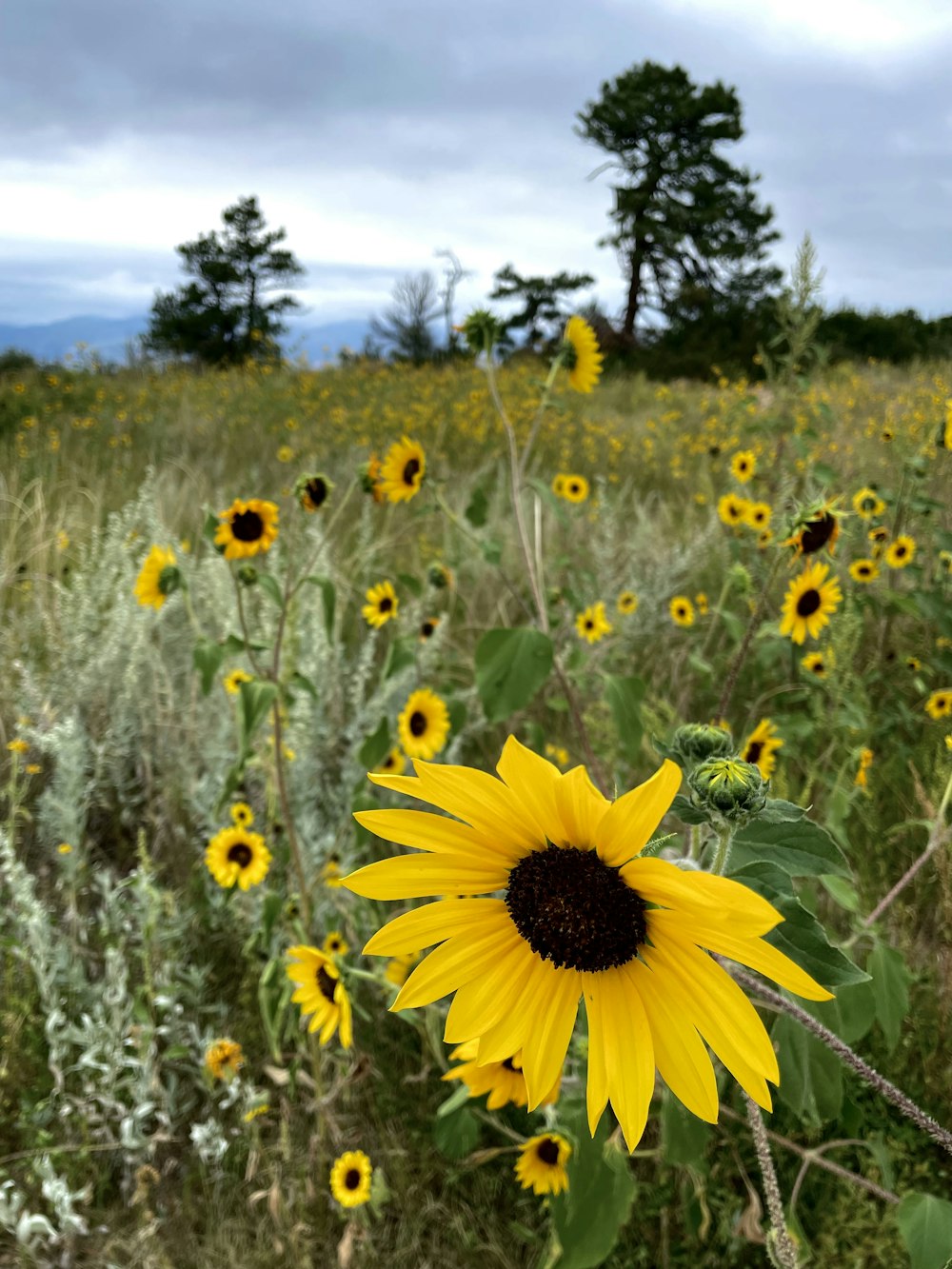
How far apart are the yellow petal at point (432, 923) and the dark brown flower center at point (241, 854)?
3.40ft

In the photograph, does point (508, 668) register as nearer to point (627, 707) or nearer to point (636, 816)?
point (627, 707)

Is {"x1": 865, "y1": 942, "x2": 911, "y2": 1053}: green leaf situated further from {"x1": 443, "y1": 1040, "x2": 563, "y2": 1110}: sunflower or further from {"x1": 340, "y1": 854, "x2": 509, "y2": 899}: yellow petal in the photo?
{"x1": 340, "y1": 854, "x2": 509, "y2": 899}: yellow petal

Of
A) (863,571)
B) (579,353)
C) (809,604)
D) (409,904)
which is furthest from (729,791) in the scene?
(863,571)

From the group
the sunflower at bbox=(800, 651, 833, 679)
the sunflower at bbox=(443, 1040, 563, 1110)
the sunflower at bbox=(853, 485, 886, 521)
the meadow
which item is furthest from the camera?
the sunflower at bbox=(853, 485, 886, 521)

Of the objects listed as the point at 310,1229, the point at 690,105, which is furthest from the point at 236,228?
the point at 310,1229

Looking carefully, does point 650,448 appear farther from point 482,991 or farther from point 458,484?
point 482,991

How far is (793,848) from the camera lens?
0.59 meters

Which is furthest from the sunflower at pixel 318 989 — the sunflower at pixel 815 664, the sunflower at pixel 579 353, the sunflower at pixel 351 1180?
the sunflower at pixel 815 664

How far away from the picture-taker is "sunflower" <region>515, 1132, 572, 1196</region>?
1093 millimetres

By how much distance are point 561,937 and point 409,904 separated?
1240mm

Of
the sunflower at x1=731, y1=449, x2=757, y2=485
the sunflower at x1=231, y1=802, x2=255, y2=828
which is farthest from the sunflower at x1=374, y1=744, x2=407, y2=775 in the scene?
the sunflower at x1=731, y1=449, x2=757, y2=485

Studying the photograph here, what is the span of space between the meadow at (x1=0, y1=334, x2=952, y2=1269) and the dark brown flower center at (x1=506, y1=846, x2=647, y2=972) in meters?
0.05

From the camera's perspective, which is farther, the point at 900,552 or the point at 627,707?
the point at 900,552

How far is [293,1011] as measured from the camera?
150cm
